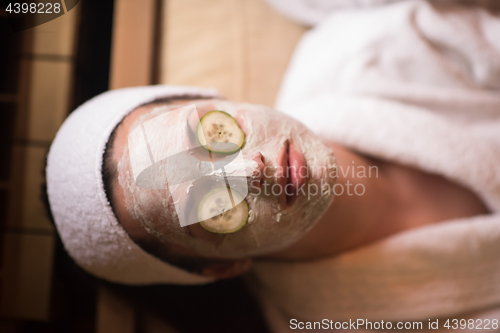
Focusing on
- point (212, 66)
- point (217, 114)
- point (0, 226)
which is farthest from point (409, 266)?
point (0, 226)

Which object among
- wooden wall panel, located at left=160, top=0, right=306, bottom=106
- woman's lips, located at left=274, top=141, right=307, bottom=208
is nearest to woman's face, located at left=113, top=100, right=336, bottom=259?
woman's lips, located at left=274, top=141, right=307, bottom=208

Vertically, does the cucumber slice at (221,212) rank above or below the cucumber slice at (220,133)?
below

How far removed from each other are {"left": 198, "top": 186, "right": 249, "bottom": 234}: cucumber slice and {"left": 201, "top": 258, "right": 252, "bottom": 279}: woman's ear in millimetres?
131

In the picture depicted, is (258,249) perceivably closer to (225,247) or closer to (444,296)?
(225,247)

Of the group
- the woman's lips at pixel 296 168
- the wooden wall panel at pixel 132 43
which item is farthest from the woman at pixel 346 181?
the wooden wall panel at pixel 132 43

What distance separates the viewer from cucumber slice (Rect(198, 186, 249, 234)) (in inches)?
13.0

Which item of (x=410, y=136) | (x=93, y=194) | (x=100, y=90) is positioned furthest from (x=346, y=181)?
(x=100, y=90)

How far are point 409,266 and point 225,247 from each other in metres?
0.34

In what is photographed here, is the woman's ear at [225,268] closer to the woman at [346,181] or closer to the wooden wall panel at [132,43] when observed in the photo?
the woman at [346,181]

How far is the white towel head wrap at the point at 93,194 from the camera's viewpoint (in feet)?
1.23

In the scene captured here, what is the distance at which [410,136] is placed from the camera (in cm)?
56

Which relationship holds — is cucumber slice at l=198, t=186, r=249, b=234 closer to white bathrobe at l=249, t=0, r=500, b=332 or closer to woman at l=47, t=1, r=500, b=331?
woman at l=47, t=1, r=500, b=331

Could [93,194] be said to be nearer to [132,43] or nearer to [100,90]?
[100,90]

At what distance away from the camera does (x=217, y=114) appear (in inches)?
14.5
